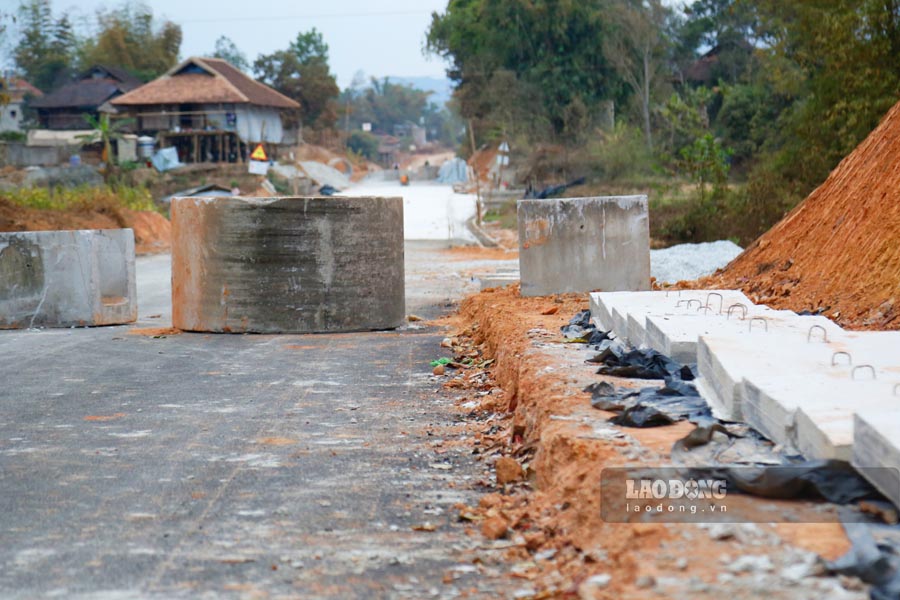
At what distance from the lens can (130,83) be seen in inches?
2648

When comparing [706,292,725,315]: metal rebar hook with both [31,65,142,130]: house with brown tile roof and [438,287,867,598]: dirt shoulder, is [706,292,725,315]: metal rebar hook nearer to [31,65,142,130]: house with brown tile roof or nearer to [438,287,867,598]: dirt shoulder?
[438,287,867,598]: dirt shoulder

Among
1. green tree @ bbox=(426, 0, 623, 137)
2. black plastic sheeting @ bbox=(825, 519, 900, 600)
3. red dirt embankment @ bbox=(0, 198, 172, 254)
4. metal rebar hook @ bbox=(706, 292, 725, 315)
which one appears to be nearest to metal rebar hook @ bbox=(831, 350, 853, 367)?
black plastic sheeting @ bbox=(825, 519, 900, 600)

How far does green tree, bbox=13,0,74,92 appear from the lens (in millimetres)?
77312

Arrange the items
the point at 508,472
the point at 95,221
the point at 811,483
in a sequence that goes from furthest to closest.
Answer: the point at 95,221, the point at 508,472, the point at 811,483

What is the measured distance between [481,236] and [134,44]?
179ft

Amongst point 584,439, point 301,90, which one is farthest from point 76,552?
point 301,90

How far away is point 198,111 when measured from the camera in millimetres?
58781

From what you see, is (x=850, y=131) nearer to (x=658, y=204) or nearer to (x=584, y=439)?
(x=658, y=204)

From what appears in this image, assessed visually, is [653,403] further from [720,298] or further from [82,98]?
[82,98]

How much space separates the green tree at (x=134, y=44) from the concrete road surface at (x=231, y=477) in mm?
67165

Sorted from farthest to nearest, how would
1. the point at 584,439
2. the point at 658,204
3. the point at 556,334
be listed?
1. the point at 658,204
2. the point at 556,334
3. the point at 584,439

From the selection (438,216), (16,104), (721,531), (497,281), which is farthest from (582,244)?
(16,104)

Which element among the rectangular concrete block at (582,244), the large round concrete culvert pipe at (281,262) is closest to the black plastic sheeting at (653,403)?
the large round concrete culvert pipe at (281,262)

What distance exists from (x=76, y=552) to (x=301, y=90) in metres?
71.8
